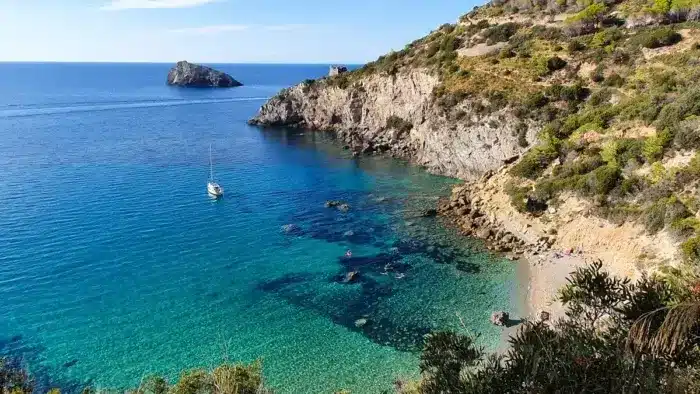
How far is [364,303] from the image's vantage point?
31.1 meters

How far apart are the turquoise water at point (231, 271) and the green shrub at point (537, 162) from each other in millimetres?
9541

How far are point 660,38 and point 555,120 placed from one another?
15.6 m

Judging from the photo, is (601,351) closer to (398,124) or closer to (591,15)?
(398,124)

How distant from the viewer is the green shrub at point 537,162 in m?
43.7

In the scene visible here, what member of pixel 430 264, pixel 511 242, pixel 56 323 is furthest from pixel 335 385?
pixel 511 242

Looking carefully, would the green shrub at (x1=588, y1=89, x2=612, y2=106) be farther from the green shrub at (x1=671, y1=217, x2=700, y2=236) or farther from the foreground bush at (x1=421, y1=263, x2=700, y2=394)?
the foreground bush at (x1=421, y1=263, x2=700, y2=394)

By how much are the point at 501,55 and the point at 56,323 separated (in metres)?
56.6

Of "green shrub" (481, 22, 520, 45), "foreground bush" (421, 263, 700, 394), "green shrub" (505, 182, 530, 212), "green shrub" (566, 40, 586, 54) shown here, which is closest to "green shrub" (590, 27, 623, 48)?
"green shrub" (566, 40, 586, 54)

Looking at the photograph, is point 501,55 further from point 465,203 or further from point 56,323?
point 56,323

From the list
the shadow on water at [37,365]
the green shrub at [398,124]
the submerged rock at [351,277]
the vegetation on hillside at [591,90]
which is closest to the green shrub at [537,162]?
the vegetation on hillside at [591,90]

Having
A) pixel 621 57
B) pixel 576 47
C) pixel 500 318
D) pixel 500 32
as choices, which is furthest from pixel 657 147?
pixel 500 32

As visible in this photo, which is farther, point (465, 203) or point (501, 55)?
point (501, 55)

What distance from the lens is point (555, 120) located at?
164ft

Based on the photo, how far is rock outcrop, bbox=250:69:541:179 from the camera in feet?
182
